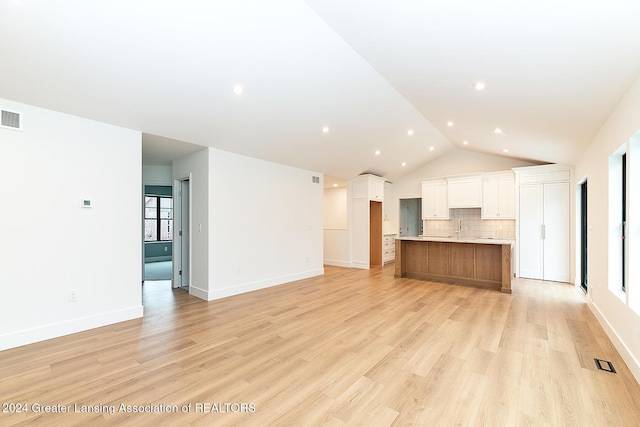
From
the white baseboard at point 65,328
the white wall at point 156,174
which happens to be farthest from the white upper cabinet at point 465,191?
the white baseboard at point 65,328

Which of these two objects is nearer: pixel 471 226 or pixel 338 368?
pixel 338 368

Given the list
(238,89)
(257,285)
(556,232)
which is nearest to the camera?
(238,89)

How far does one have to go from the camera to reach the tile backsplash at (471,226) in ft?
24.2

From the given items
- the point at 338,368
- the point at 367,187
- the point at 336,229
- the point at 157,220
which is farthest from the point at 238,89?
the point at 157,220

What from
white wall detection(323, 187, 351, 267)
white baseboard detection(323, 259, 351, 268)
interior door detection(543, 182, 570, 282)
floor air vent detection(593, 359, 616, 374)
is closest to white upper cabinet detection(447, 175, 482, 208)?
interior door detection(543, 182, 570, 282)

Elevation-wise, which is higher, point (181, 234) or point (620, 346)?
point (181, 234)

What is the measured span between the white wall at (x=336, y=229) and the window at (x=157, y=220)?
522 centimetres

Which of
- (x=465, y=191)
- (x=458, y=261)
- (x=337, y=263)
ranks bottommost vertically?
(x=337, y=263)

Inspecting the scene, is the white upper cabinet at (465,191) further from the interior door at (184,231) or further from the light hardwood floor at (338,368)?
the interior door at (184,231)

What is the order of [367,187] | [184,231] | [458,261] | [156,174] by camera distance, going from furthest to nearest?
[367,187] < [156,174] < [458,261] < [184,231]

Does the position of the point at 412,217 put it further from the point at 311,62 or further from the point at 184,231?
the point at 311,62

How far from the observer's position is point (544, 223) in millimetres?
6254

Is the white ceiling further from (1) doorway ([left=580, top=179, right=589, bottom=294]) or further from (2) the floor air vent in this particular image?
(2) the floor air vent

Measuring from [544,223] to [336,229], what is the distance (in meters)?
4.95
